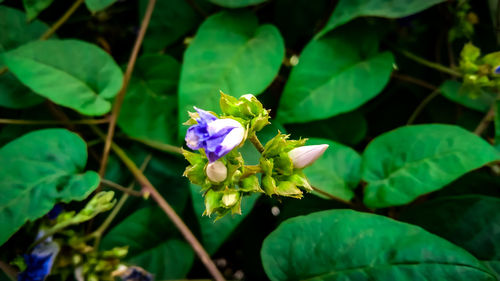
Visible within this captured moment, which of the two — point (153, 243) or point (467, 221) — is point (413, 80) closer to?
point (467, 221)

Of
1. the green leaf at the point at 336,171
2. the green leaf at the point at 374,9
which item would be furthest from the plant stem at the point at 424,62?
the green leaf at the point at 336,171

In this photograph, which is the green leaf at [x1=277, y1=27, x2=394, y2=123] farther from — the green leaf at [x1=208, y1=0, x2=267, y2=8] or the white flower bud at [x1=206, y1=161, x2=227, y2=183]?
the white flower bud at [x1=206, y1=161, x2=227, y2=183]

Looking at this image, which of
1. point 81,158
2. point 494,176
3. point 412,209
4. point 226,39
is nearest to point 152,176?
point 81,158

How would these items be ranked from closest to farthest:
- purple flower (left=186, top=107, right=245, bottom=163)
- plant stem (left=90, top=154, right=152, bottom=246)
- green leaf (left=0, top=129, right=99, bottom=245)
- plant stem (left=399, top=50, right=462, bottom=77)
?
purple flower (left=186, top=107, right=245, bottom=163), green leaf (left=0, top=129, right=99, bottom=245), plant stem (left=90, top=154, right=152, bottom=246), plant stem (left=399, top=50, right=462, bottom=77)

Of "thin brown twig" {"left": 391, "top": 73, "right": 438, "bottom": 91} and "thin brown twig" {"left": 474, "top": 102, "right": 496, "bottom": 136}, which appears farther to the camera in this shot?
"thin brown twig" {"left": 391, "top": 73, "right": 438, "bottom": 91}

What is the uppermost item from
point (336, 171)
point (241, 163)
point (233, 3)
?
point (233, 3)

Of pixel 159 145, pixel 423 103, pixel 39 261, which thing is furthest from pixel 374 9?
pixel 39 261

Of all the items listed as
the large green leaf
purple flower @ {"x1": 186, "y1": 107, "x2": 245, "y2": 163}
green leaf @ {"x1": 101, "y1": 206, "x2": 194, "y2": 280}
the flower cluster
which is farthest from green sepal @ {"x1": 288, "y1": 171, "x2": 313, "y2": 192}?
the large green leaf

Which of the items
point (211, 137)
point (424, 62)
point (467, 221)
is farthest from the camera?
point (424, 62)
